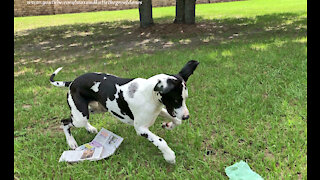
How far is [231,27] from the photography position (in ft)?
36.2

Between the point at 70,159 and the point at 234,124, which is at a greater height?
the point at 234,124

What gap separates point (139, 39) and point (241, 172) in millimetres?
8029

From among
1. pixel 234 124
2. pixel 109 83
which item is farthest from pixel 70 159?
pixel 234 124

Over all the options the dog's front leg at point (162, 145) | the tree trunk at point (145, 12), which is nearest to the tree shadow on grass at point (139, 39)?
the tree trunk at point (145, 12)

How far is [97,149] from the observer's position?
3291 millimetres

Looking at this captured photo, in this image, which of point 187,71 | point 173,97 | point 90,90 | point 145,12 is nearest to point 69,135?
point 90,90

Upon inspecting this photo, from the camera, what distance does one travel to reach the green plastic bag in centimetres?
260

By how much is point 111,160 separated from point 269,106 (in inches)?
100

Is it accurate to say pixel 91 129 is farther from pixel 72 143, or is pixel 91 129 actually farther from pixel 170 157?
pixel 170 157

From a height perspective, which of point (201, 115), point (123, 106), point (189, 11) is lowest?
point (201, 115)

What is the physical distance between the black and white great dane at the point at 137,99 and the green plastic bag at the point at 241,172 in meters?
0.64

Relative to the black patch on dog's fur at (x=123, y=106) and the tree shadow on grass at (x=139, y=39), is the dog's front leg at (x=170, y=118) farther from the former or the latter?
the tree shadow on grass at (x=139, y=39)

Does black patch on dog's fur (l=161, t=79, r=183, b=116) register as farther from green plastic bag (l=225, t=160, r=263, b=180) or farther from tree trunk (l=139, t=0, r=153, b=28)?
tree trunk (l=139, t=0, r=153, b=28)
